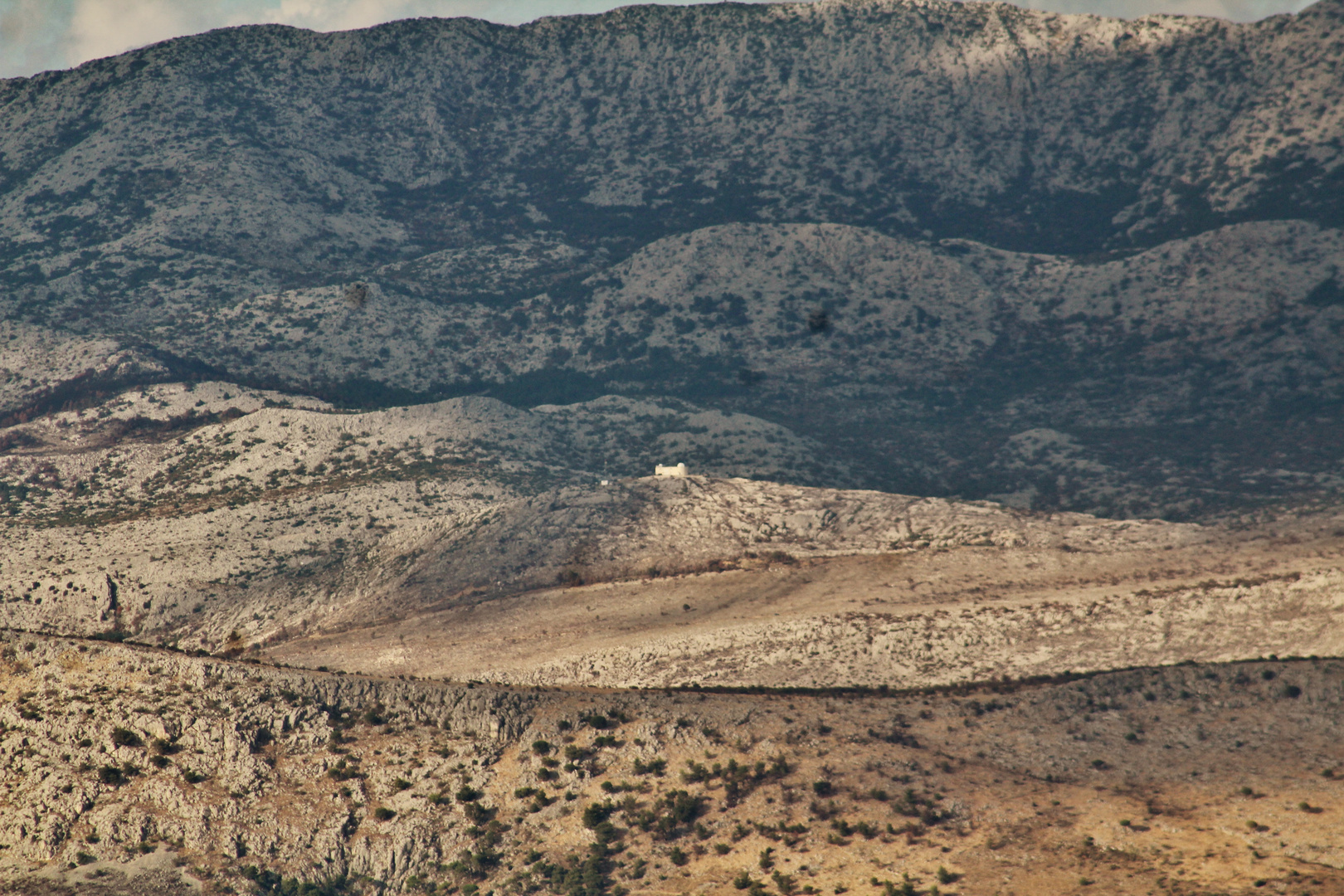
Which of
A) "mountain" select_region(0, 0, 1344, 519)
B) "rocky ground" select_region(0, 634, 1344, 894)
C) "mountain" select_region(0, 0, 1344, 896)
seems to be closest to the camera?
"rocky ground" select_region(0, 634, 1344, 894)

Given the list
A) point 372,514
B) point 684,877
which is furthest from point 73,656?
point 684,877

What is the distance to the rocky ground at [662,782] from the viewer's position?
5109cm

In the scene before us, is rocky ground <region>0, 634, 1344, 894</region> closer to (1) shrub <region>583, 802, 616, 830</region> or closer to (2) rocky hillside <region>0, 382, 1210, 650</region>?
(1) shrub <region>583, 802, 616, 830</region>

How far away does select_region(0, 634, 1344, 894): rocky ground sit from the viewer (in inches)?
2012

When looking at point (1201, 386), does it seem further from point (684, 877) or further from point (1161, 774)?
Answer: point (684, 877)

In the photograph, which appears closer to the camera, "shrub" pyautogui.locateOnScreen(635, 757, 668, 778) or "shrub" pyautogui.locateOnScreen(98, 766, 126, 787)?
"shrub" pyautogui.locateOnScreen(635, 757, 668, 778)

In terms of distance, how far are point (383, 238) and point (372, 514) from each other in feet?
363

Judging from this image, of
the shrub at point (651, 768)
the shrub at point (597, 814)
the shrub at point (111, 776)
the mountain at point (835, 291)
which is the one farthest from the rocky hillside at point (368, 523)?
the shrub at point (597, 814)

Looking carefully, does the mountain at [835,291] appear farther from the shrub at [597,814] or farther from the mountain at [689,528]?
the shrub at [597,814]

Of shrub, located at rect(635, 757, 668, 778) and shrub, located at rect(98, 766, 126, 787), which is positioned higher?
shrub, located at rect(98, 766, 126, 787)

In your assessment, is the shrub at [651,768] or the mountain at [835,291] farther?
the mountain at [835,291]

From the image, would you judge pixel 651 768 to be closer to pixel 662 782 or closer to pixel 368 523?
pixel 662 782

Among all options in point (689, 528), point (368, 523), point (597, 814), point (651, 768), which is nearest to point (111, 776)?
point (597, 814)

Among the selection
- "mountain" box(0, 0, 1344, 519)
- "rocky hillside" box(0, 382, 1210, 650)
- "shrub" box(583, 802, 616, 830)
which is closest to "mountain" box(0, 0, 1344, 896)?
"shrub" box(583, 802, 616, 830)
